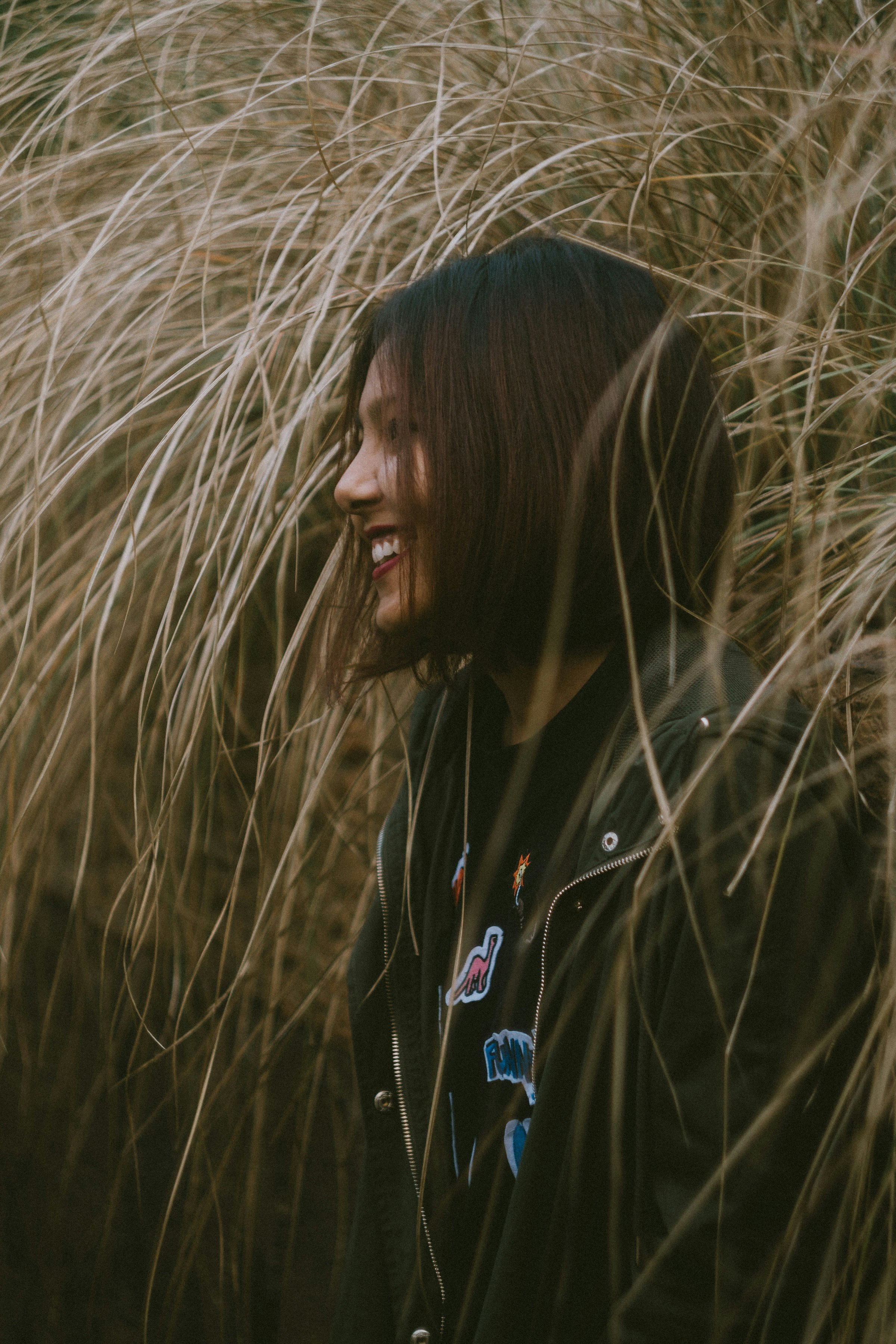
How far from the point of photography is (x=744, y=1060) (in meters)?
0.91

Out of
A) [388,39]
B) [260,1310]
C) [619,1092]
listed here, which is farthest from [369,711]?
[388,39]

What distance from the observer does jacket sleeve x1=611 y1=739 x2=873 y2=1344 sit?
35.8 inches

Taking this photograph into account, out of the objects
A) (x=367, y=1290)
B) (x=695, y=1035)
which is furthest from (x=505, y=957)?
(x=367, y=1290)

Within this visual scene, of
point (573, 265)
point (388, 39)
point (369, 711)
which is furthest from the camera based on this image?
point (388, 39)

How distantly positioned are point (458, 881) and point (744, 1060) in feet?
1.53

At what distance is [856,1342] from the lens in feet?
3.18

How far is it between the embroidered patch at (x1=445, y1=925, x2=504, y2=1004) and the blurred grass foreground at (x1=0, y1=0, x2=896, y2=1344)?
25 centimetres

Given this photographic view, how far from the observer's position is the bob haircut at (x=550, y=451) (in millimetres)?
1139

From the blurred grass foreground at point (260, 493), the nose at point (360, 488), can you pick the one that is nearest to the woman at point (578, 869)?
the nose at point (360, 488)

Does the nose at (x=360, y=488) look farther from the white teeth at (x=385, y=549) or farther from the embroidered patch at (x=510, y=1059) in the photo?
the embroidered patch at (x=510, y=1059)

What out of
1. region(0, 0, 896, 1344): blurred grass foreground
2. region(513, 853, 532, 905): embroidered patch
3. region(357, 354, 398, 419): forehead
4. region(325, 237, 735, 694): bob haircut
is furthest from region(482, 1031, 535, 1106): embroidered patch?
region(357, 354, 398, 419): forehead

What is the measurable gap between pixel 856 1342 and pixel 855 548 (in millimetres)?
788

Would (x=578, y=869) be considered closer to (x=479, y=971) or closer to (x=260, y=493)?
(x=479, y=971)

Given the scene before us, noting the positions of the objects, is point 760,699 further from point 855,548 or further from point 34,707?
point 34,707
